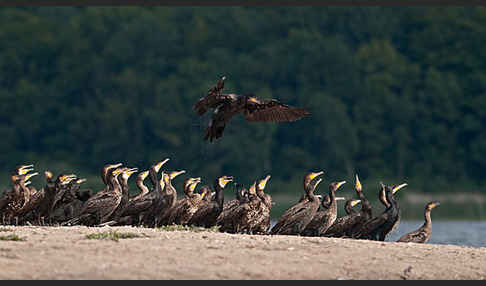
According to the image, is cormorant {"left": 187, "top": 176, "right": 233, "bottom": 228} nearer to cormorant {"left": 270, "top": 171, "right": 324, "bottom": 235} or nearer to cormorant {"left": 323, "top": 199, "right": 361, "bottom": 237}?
cormorant {"left": 270, "top": 171, "right": 324, "bottom": 235}

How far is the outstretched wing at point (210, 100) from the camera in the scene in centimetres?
1527

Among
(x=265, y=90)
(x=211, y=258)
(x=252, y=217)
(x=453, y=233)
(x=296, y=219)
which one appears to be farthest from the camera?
(x=265, y=90)

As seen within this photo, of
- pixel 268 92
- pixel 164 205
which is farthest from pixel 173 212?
pixel 268 92

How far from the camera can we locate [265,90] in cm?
6175

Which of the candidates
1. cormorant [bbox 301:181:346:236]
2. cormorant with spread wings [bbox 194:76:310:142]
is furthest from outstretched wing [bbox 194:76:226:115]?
cormorant [bbox 301:181:346:236]

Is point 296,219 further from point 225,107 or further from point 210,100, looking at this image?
point 210,100

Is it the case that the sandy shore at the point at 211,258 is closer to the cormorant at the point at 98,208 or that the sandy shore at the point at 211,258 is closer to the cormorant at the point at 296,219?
the cormorant at the point at 98,208

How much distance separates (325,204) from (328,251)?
14.6 feet

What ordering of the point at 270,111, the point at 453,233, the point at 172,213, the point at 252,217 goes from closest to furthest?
the point at 270,111, the point at 252,217, the point at 172,213, the point at 453,233

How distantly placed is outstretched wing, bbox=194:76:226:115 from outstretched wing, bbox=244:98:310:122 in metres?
0.45

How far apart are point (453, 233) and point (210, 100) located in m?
17.6

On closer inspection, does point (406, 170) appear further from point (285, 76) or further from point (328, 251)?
point (328, 251)

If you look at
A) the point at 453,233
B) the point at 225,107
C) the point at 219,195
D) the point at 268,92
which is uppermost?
the point at 268,92

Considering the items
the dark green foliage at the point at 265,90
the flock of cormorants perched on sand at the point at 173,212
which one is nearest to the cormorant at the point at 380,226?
the flock of cormorants perched on sand at the point at 173,212
